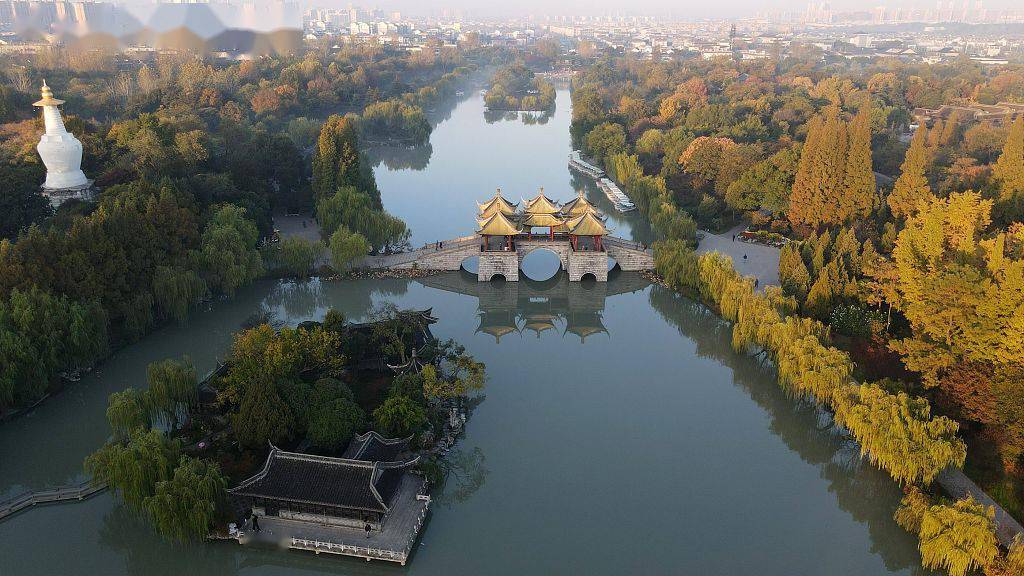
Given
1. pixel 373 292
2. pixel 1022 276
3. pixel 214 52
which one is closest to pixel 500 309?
pixel 373 292

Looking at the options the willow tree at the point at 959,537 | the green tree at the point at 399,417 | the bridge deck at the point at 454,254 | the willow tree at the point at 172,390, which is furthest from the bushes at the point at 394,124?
the willow tree at the point at 959,537

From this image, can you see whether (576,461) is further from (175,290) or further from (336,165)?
(336,165)

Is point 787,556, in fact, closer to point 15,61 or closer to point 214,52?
point 15,61

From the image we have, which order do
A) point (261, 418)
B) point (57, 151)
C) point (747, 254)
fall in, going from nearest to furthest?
point (261, 418) → point (57, 151) → point (747, 254)

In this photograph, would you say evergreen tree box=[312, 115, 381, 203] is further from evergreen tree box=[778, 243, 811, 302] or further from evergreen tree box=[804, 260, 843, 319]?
evergreen tree box=[804, 260, 843, 319]

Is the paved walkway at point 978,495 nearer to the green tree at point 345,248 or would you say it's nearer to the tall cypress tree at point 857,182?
the tall cypress tree at point 857,182

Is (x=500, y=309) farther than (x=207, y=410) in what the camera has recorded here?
Yes

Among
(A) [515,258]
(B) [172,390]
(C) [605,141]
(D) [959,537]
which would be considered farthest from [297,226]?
(D) [959,537]
